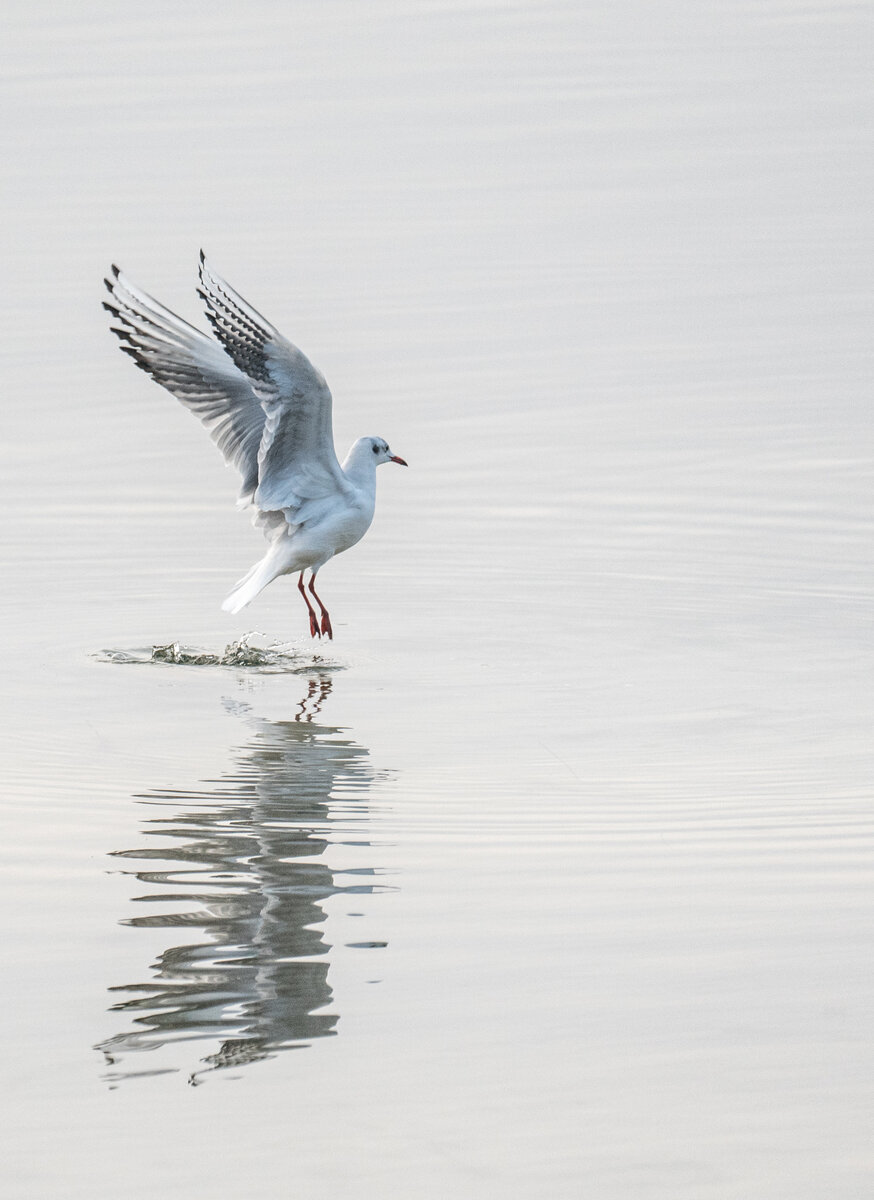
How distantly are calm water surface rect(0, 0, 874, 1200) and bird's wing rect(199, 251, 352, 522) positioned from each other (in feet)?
2.07

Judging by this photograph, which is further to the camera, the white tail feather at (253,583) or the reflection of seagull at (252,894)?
the white tail feather at (253,583)

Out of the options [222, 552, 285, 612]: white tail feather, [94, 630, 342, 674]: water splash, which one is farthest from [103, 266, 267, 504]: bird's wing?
[94, 630, 342, 674]: water splash

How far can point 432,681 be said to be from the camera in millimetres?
9055

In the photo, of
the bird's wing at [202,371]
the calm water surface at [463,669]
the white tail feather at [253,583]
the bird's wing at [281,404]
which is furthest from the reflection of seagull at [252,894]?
the bird's wing at [202,371]

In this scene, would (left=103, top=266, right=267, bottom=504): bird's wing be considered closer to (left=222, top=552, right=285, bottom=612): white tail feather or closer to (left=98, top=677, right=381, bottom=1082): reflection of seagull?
(left=222, top=552, right=285, bottom=612): white tail feather

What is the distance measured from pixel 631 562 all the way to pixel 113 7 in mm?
20145

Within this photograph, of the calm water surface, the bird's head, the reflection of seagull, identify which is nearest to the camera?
the calm water surface

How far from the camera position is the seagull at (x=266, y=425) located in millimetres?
9523

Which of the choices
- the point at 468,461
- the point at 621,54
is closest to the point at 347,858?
the point at 468,461

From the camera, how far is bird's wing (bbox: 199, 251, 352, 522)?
9.43 metres

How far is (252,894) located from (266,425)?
412cm

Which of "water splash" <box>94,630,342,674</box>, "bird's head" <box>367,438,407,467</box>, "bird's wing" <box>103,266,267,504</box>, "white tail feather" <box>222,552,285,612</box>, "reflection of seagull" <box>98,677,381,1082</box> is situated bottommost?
"reflection of seagull" <box>98,677,381,1082</box>

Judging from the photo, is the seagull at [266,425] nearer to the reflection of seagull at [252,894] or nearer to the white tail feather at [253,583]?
the white tail feather at [253,583]

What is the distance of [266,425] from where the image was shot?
9.95 metres
